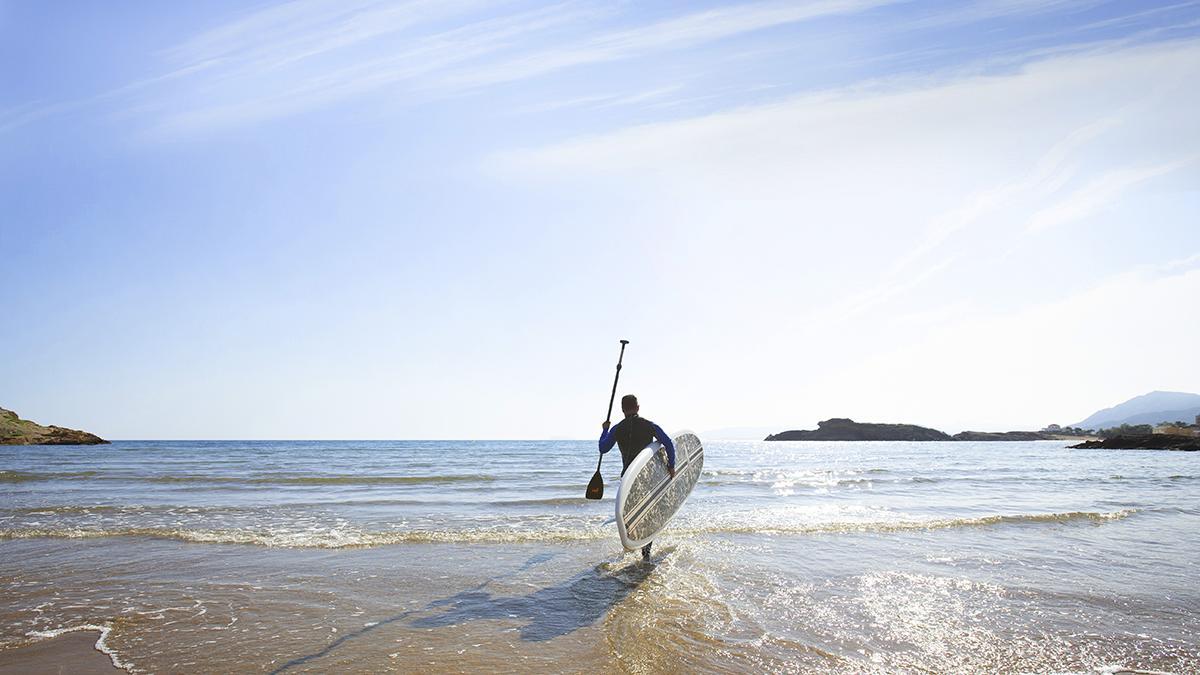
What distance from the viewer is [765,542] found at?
8789mm

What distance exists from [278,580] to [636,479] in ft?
13.7

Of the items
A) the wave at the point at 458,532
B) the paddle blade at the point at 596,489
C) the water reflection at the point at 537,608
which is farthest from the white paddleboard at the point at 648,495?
the wave at the point at 458,532

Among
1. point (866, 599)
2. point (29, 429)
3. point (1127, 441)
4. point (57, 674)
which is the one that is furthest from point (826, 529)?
point (29, 429)

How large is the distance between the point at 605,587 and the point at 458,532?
4.20m

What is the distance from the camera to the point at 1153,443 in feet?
161

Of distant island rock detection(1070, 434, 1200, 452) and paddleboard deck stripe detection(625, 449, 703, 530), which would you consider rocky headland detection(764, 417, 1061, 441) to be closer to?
distant island rock detection(1070, 434, 1200, 452)

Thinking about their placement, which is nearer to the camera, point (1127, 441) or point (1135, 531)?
point (1135, 531)

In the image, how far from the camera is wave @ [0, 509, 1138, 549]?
891cm

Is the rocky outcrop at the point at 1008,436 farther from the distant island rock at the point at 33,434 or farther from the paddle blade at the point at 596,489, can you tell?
the distant island rock at the point at 33,434

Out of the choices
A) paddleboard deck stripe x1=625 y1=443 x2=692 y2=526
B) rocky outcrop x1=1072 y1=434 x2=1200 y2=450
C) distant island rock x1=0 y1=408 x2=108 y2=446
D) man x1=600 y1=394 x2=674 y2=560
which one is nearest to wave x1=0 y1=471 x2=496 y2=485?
paddleboard deck stripe x1=625 y1=443 x2=692 y2=526

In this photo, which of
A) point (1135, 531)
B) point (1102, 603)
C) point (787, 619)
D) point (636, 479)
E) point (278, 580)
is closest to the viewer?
point (787, 619)

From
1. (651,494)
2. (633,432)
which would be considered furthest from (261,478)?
(651,494)

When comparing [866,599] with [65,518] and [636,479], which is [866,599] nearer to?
[636,479]

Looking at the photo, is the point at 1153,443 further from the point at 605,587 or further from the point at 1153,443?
the point at 605,587
